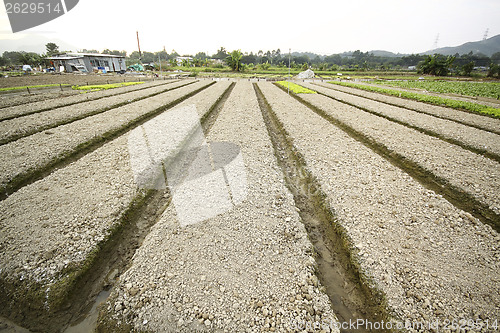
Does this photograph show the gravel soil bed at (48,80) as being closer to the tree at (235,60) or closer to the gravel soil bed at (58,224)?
the gravel soil bed at (58,224)

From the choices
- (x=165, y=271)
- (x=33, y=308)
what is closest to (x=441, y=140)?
(x=165, y=271)

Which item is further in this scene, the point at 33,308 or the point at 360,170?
the point at 360,170

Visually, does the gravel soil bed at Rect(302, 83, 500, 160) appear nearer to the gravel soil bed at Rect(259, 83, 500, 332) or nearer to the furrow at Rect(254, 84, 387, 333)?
the gravel soil bed at Rect(259, 83, 500, 332)

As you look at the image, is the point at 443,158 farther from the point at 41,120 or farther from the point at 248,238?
the point at 41,120

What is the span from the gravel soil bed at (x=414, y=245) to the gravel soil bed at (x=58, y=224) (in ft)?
22.2

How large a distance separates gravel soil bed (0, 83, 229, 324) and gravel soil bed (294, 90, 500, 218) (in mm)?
11916

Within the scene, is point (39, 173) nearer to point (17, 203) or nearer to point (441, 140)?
point (17, 203)

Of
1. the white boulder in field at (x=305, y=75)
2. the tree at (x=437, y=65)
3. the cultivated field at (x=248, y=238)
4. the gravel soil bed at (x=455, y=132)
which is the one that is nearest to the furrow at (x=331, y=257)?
the cultivated field at (x=248, y=238)

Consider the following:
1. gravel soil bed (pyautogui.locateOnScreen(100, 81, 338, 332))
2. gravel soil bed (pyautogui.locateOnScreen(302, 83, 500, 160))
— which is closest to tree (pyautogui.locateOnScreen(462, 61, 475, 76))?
gravel soil bed (pyautogui.locateOnScreen(302, 83, 500, 160))

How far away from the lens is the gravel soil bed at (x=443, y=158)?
25.4ft

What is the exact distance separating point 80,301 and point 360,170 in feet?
32.2

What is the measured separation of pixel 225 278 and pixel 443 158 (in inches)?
449

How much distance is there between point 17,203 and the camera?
263 inches

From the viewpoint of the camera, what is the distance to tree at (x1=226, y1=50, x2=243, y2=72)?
74.7 metres
